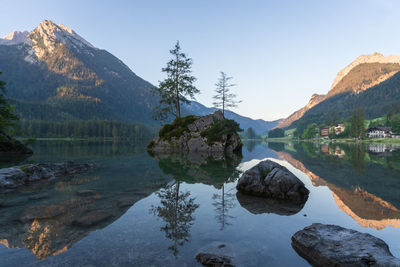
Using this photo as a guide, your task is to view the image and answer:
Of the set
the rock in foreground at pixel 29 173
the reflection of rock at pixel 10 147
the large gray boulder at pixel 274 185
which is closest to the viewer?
the large gray boulder at pixel 274 185

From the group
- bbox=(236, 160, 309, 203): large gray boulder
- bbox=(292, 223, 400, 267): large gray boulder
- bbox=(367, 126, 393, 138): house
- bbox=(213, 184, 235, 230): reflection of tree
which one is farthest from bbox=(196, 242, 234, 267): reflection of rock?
bbox=(367, 126, 393, 138): house

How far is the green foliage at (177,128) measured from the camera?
4373 centimetres

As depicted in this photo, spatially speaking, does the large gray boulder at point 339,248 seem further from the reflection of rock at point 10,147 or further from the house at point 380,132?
the house at point 380,132

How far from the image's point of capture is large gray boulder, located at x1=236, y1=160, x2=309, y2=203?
10.0 m

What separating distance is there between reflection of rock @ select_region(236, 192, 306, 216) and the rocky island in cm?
2999

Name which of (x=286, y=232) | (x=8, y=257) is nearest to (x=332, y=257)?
(x=286, y=232)

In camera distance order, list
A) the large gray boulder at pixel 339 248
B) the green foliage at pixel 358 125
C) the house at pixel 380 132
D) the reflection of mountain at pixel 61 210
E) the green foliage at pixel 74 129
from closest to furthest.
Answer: the large gray boulder at pixel 339 248, the reflection of mountain at pixel 61 210, the green foliage at pixel 358 125, the house at pixel 380 132, the green foliage at pixel 74 129

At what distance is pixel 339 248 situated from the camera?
4.73 metres

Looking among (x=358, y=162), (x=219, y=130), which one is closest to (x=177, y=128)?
(x=219, y=130)

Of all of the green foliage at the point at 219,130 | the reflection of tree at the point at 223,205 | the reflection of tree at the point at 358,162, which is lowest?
the reflection of tree at the point at 223,205

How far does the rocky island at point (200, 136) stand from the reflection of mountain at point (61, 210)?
2855cm

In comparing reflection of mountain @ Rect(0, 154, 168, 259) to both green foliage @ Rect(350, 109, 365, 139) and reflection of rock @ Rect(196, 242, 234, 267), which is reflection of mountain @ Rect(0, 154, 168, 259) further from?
green foliage @ Rect(350, 109, 365, 139)

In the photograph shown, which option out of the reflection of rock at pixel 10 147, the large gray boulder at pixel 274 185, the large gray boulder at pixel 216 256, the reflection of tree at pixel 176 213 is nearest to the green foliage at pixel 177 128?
the reflection of rock at pixel 10 147

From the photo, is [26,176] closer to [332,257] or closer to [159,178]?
[159,178]
